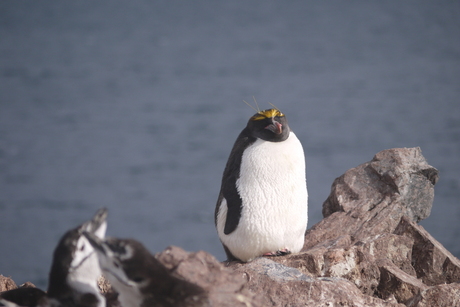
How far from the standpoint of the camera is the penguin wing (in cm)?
448

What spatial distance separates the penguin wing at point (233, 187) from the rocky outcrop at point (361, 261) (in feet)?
1.12

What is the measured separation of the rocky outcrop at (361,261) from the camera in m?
2.92

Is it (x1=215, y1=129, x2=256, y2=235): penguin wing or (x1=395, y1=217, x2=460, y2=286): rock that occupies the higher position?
(x1=215, y1=129, x2=256, y2=235): penguin wing

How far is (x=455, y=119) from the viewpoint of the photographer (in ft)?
72.8

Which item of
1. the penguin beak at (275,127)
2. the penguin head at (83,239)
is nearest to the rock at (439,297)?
the penguin beak at (275,127)

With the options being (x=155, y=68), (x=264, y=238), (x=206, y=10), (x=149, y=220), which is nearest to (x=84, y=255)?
(x=264, y=238)

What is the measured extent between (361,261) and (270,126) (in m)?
1.18

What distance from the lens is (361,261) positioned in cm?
404

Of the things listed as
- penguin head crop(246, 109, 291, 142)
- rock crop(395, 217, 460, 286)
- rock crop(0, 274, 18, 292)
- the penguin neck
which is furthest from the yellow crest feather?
rock crop(0, 274, 18, 292)

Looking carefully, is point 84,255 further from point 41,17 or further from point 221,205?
point 41,17

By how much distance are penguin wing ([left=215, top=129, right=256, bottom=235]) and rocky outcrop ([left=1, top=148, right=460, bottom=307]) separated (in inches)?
13.4

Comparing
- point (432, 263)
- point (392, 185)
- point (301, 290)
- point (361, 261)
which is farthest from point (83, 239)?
point (392, 185)

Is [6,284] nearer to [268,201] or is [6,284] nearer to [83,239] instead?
[83,239]

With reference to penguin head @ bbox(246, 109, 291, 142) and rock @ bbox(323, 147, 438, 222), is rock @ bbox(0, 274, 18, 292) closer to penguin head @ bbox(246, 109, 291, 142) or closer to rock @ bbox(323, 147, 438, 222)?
penguin head @ bbox(246, 109, 291, 142)
